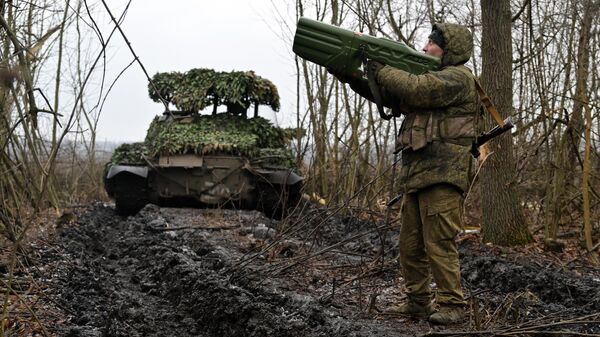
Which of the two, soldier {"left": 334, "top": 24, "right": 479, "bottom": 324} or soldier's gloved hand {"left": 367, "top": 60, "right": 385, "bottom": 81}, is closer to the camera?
soldier {"left": 334, "top": 24, "right": 479, "bottom": 324}

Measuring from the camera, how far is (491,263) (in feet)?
23.2

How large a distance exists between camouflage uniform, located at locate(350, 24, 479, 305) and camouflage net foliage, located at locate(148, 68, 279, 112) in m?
9.39

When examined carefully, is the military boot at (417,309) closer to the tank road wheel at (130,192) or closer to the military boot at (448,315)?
the military boot at (448,315)

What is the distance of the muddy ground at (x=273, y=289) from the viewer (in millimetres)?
4633

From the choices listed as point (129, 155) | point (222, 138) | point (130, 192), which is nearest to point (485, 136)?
point (222, 138)

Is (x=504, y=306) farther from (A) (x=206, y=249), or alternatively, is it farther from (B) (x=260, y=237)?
(B) (x=260, y=237)

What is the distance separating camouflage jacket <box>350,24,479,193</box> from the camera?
452 centimetres

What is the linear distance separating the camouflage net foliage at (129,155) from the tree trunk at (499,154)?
6.55m

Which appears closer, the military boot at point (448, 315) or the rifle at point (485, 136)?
the military boot at point (448, 315)

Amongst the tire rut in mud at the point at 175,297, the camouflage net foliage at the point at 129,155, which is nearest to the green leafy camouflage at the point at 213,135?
the camouflage net foliage at the point at 129,155

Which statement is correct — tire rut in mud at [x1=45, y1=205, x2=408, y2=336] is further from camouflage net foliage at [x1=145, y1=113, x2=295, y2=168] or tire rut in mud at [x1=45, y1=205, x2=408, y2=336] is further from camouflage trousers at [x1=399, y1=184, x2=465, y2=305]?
camouflage net foliage at [x1=145, y1=113, x2=295, y2=168]

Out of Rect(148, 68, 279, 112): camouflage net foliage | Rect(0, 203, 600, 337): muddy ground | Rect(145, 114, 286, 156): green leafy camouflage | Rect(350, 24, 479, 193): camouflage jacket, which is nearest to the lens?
Rect(350, 24, 479, 193): camouflage jacket

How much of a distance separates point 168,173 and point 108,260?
4.16m

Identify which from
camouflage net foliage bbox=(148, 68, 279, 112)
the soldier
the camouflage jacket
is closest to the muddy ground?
the soldier
